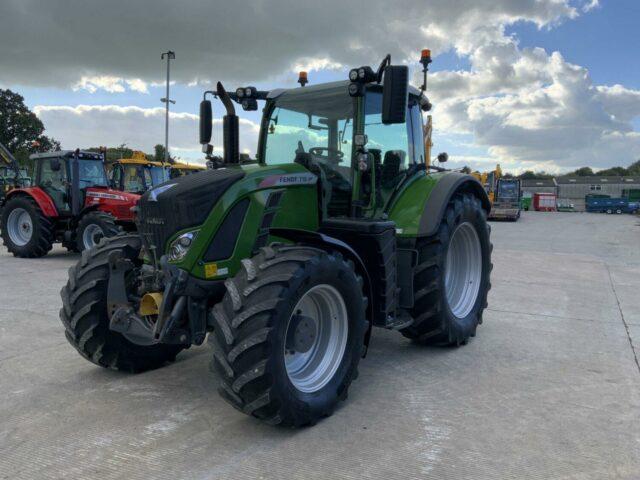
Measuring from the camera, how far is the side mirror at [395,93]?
141 inches

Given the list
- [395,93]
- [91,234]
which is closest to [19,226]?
[91,234]

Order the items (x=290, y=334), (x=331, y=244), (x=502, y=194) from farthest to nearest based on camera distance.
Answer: (x=502, y=194) → (x=331, y=244) → (x=290, y=334)

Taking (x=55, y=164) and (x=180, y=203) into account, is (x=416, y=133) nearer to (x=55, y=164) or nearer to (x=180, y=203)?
(x=180, y=203)

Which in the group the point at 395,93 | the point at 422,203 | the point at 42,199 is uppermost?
the point at 395,93

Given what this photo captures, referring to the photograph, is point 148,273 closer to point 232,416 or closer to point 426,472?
point 232,416

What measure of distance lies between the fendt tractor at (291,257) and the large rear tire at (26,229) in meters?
7.80

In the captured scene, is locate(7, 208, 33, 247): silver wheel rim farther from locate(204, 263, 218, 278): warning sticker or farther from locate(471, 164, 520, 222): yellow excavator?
locate(471, 164, 520, 222): yellow excavator

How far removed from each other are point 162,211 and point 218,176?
45 centimetres

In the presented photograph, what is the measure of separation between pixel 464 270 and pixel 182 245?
3233 mm

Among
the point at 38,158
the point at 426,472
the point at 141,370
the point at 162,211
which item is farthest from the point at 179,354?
the point at 38,158

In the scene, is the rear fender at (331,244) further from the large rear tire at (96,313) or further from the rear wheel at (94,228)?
the rear wheel at (94,228)

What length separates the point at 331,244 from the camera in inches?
141

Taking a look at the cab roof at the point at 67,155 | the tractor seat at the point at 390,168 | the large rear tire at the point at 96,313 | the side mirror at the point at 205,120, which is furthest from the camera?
the cab roof at the point at 67,155

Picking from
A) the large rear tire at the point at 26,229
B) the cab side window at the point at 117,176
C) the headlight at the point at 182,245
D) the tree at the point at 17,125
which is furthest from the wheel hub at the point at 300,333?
the tree at the point at 17,125
